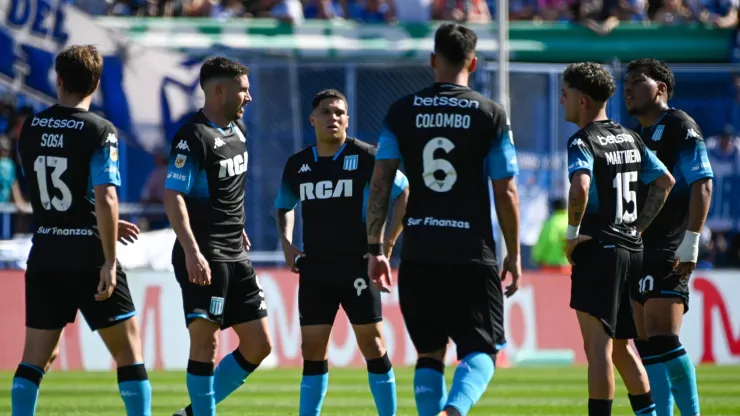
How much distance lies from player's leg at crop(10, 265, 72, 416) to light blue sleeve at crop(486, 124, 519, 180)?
2.65 meters

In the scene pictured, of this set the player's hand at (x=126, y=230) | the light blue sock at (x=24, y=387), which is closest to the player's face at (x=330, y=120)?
the player's hand at (x=126, y=230)

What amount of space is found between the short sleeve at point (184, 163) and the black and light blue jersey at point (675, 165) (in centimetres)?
304

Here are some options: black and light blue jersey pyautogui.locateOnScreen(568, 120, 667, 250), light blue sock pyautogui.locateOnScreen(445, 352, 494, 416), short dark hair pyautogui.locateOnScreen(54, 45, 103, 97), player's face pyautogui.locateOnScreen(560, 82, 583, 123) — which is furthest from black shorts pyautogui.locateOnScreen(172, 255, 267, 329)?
player's face pyautogui.locateOnScreen(560, 82, 583, 123)

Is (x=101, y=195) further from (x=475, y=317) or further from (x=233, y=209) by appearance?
(x=475, y=317)

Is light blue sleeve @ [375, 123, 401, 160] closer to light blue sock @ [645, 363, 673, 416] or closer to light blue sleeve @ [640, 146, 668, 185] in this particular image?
light blue sleeve @ [640, 146, 668, 185]

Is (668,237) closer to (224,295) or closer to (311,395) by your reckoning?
(311,395)

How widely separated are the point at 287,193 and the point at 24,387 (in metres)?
2.51

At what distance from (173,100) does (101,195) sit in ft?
37.4

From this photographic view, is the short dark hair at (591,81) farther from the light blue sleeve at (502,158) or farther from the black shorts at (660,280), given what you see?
the black shorts at (660,280)

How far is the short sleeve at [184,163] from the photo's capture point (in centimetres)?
823

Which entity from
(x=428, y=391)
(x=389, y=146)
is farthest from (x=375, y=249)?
(x=428, y=391)

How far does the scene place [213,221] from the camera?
8.47 m

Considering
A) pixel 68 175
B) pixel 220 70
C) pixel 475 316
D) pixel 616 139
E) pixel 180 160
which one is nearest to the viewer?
pixel 475 316

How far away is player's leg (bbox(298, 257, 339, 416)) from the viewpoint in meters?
8.58
